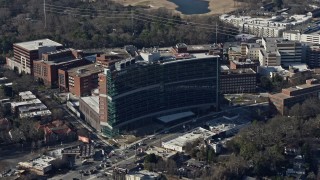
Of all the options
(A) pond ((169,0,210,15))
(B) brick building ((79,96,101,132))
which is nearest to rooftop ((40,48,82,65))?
(B) brick building ((79,96,101,132))

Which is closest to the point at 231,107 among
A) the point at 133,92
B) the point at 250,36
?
the point at 133,92

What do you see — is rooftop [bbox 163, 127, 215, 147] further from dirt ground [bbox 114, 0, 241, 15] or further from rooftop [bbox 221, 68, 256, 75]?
dirt ground [bbox 114, 0, 241, 15]

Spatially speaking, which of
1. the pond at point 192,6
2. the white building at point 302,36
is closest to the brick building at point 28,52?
the white building at point 302,36

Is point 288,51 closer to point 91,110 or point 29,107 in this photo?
point 91,110

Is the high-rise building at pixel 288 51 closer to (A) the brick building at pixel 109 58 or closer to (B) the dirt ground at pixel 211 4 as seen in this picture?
(A) the brick building at pixel 109 58

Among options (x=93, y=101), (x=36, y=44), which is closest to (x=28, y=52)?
(x=36, y=44)

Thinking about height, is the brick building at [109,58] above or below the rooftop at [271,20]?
below
